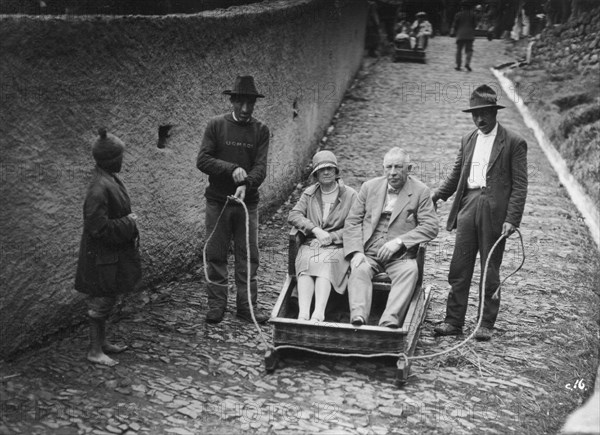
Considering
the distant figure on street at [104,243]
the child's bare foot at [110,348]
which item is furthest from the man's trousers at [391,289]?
the child's bare foot at [110,348]

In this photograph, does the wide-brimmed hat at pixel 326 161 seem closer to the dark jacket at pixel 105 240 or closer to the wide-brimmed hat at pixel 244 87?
the wide-brimmed hat at pixel 244 87

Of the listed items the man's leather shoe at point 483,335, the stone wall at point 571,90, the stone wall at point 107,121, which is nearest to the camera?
the stone wall at point 107,121

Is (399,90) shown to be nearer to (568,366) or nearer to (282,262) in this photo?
(282,262)

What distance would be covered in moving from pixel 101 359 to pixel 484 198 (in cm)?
369

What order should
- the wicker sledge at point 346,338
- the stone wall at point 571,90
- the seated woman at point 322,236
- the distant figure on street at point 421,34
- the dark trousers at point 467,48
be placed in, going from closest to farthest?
the wicker sledge at point 346,338 < the seated woman at point 322,236 < the stone wall at point 571,90 < the dark trousers at point 467,48 < the distant figure on street at point 421,34

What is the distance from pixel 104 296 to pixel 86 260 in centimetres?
32

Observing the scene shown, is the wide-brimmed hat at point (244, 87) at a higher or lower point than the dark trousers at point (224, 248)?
higher

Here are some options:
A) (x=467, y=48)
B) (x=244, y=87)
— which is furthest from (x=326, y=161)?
(x=467, y=48)

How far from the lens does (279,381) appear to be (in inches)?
226

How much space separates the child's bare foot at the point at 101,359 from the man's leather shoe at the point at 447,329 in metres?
2.99

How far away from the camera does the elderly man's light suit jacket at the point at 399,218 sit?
6.45 meters

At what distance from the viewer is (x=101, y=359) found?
5.76 metres

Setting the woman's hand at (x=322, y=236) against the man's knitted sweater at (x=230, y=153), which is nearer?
the woman's hand at (x=322, y=236)

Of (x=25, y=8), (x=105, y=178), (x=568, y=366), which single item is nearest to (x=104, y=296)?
(x=105, y=178)
